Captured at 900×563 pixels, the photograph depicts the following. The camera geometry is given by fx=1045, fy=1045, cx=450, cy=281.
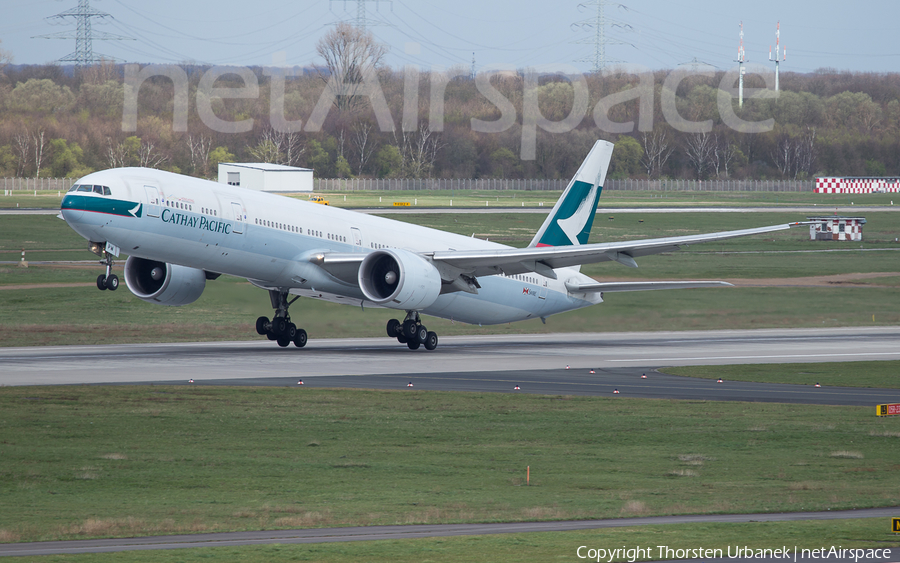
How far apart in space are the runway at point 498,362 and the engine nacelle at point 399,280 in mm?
2460

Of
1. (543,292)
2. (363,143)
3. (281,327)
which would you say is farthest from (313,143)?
(281,327)

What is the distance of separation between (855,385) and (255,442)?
70.5 ft

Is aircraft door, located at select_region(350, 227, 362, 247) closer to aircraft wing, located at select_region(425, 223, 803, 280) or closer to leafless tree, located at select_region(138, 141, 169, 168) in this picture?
aircraft wing, located at select_region(425, 223, 803, 280)

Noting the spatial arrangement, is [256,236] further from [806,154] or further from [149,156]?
[806,154]

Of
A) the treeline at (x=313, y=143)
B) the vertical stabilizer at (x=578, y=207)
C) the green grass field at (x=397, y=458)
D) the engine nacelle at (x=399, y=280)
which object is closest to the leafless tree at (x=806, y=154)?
the treeline at (x=313, y=143)

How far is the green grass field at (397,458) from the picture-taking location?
17.8m

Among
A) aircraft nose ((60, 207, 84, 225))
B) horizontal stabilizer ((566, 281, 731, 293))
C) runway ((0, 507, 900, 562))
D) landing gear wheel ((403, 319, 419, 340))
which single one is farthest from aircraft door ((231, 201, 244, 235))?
runway ((0, 507, 900, 562))

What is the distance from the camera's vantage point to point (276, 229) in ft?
132

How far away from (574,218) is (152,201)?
21.7 m

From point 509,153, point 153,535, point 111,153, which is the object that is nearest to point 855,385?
point 153,535

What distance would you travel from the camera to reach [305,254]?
4125cm

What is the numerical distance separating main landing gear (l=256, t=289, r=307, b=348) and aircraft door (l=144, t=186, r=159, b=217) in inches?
335

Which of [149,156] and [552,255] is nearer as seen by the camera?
[552,255]

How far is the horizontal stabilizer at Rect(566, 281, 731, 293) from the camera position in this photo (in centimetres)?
4597
